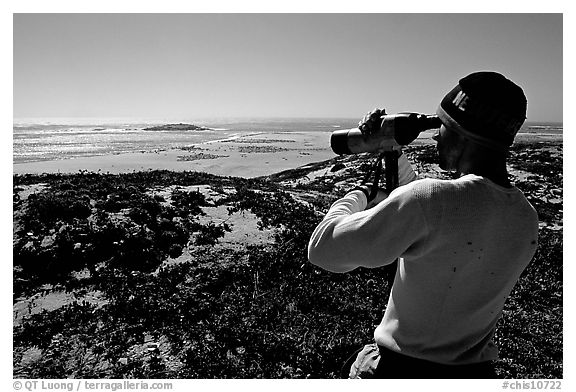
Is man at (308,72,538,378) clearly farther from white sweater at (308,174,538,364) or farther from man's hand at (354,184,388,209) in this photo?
man's hand at (354,184,388,209)

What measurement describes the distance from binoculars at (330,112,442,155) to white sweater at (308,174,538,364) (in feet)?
1.60

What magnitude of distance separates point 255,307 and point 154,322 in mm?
1622

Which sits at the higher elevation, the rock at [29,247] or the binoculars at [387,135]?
the binoculars at [387,135]

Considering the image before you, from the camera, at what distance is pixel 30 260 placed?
773cm

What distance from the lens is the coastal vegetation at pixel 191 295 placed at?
18.2 ft

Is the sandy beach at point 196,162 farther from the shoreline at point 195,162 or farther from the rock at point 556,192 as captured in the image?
the rock at point 556,192
